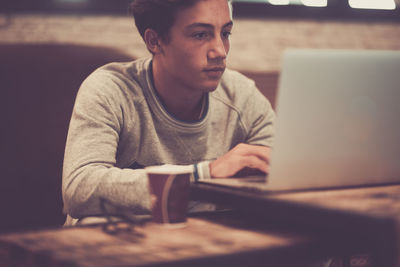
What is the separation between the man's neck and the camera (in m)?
1.78

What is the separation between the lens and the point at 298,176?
105 centimetres

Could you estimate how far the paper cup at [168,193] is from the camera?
40.3 inches

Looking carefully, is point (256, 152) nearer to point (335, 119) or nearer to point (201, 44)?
point (335, 119)

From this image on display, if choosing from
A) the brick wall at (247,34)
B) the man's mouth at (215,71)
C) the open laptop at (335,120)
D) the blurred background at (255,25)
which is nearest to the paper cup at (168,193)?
the open laptop at (335,120)

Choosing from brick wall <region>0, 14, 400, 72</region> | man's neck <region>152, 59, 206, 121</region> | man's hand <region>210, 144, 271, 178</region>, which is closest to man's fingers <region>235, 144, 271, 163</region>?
man's hand <region>210, 144, 271, 178</region>

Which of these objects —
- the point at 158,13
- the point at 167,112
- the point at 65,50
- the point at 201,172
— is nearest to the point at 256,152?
the point at 201,172

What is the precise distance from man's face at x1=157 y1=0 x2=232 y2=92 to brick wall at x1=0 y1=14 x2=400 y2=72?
5.78ft

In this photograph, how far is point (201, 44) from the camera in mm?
1648

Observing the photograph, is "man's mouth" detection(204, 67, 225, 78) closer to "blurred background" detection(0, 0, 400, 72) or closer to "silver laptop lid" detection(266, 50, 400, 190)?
"silver laptop lid" detection(266, 50, 400, 190)

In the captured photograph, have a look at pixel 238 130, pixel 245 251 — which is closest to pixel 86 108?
pixel 238 130

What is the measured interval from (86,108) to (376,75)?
0.79 m

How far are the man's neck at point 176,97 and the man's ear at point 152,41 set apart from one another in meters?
0.06

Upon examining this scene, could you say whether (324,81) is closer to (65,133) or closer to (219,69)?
(219,69)

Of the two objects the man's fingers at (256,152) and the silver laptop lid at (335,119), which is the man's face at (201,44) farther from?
the silver laptop lid at (335,119)
